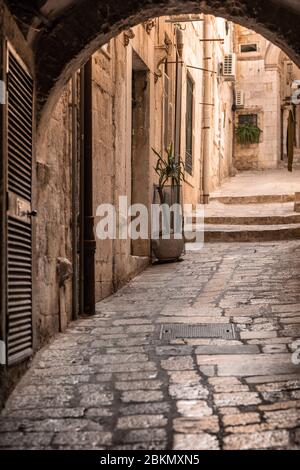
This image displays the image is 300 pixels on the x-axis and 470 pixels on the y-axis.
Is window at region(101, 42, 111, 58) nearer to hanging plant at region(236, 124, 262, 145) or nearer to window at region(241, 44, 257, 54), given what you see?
hanging plant at region(236, 124, 262, 145)

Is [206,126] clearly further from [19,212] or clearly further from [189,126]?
[19,212]

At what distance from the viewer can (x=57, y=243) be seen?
5.14 m

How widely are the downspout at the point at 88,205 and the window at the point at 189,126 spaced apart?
7.53m

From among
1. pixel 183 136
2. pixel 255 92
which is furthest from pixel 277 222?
pixel 255 92

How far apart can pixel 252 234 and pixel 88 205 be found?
5945 millimetres

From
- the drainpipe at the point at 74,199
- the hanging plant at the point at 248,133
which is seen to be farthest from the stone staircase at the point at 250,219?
the hanging plant at the point at 248,133

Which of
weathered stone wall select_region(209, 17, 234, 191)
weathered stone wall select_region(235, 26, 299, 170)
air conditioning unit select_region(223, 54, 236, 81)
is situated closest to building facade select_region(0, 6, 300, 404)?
weathered stone wall select_region(209, 17, 234, 191)

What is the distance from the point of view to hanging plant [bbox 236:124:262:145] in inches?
971

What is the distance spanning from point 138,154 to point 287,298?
3782 millimetres

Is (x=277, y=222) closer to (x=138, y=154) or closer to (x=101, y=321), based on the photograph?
(x=138, y=154)

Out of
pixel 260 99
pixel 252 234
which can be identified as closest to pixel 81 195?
pixel 252 234

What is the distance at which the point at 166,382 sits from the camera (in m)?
3.73

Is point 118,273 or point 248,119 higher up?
point 248,119

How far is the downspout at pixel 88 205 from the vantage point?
19.2 feet
